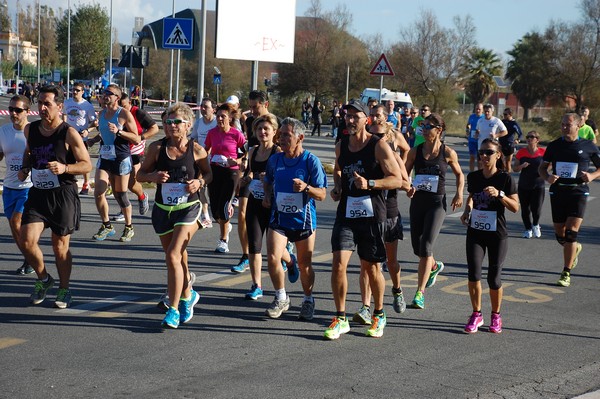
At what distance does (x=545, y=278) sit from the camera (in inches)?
396

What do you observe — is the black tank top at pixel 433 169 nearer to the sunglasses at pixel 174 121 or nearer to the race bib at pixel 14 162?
the sunglasses at pixel 174 121

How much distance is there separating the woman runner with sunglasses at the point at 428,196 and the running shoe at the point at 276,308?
1351 millimetres

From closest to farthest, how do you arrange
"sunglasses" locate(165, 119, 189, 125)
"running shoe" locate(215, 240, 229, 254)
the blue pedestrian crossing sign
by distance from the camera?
1. "sunglasses" locate(165, 119, 189, 125)
2. "running shoe" locate(215, 240, 229, 254)
3. the blue pedestrian crossing sign

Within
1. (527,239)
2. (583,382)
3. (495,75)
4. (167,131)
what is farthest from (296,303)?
(495,75)

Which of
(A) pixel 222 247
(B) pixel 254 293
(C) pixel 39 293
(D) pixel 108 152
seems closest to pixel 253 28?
(D) pixel 108 152

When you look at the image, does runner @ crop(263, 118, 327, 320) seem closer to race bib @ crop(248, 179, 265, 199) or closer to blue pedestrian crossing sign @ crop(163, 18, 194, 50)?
race bib @ crop(248, 179, 265, 199)

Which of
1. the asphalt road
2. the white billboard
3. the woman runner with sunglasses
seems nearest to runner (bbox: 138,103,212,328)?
the asphalt road

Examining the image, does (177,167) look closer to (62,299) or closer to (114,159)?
(62,299)

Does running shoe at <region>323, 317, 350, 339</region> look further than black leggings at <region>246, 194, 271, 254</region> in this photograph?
No

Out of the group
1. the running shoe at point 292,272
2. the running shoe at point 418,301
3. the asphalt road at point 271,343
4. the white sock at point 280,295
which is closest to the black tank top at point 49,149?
the asphalt road at point 271,343

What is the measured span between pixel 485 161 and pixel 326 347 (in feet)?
7.25

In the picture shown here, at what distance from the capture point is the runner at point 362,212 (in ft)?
23.0

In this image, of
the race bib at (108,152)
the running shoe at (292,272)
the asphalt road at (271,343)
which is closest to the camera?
the asphalt road at (271,343)

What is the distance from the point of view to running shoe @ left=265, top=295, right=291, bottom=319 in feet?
25.0
